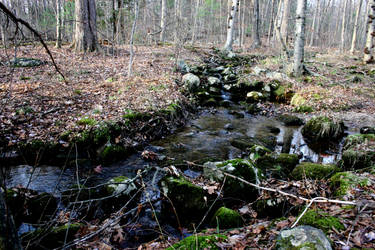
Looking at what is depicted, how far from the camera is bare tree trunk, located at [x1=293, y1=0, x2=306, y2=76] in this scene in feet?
38.8

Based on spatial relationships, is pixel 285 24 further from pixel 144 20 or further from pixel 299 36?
pixel 144 20

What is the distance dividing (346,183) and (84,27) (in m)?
14.9

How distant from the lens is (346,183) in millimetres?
3500

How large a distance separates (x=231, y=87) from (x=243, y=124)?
4.88 m

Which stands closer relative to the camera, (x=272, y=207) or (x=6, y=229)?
(x=6, y=229)

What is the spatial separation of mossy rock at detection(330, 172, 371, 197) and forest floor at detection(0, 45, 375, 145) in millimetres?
5888

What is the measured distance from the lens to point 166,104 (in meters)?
8.87

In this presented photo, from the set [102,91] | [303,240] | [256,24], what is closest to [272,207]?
[303,240]

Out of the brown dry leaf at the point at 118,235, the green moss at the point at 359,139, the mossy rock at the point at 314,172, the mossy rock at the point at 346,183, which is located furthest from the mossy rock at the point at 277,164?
the brown dry leaf at the point at 118,235

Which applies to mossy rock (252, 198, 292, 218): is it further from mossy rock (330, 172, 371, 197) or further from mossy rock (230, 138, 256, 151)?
mossy rock (230, 138, 256, 151)

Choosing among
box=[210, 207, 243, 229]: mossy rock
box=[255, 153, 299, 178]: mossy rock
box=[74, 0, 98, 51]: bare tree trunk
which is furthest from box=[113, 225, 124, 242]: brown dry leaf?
box=[74, 0, 98, 51]: bare tree trunk

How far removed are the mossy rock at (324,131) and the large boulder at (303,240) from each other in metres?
6.42

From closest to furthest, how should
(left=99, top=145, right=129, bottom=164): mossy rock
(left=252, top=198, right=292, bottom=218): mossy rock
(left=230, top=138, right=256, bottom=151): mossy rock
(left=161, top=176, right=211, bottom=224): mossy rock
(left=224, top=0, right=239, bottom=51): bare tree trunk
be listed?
1. (left=252, top=198, right=292, bottom=218): mossy rock
2. (left=161, top=176, right=211, bottom=224): mossy rock
3. (left=99, top=145, right=129, bottom=164): mossy rock
4. (left=230, top=138, right=256, bottom=151): mossy rock
5. (left=224, top=0, right=239, bottom=51): bare tree trunk

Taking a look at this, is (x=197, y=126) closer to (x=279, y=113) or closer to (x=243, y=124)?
(x=243, y=124)
